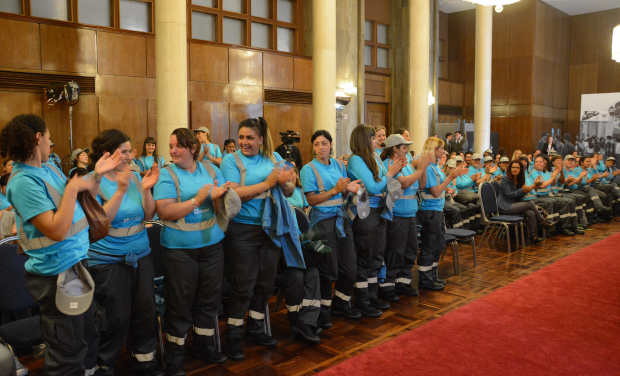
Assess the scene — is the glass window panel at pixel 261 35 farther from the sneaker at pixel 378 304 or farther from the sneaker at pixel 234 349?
the sneaker at pixel 234 349

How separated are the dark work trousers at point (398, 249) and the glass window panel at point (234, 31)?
25.5ft

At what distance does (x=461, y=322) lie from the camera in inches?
161

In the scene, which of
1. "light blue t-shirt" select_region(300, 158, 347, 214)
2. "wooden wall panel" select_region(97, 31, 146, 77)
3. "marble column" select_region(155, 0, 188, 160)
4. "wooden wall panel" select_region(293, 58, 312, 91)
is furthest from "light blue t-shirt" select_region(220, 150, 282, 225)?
"wooden wall panel" select_region(293, 58, 312, 91)

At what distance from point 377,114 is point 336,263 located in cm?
1163

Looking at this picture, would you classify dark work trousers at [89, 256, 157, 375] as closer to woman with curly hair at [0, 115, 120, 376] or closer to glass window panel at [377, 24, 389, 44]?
woman with curly hair at [0, 115, 120, 376]

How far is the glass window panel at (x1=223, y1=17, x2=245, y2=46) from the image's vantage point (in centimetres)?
1095

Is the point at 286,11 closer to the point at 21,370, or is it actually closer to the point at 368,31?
the point at 368,31

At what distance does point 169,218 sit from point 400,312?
246 centimetres

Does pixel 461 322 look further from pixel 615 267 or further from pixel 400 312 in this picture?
pixel 615 267

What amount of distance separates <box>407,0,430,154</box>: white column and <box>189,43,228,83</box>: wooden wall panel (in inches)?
186

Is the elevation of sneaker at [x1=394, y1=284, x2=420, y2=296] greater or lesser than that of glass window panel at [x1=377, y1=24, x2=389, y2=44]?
lesser

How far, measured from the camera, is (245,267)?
3.35 metres

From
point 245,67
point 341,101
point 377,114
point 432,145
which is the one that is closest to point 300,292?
point 432,145

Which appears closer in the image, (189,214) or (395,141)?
(189,214)
